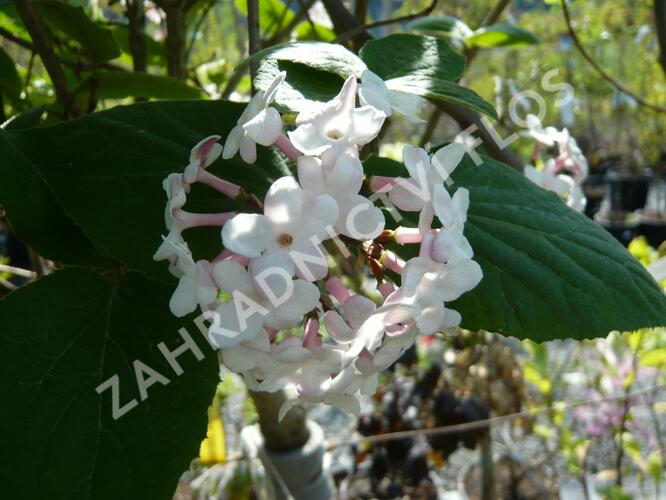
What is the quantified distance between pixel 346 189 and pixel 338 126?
39mm

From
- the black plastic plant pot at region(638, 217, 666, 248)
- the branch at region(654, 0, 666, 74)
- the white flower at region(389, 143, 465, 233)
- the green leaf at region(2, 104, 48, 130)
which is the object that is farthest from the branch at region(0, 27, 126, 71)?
the black plastic plant pot at region(638, 217, 666, 248)

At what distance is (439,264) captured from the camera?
0.34 meters

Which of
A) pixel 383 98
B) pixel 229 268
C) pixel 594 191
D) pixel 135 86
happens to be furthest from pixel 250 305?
pixel 594 191

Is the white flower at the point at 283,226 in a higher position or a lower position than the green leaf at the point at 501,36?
higher

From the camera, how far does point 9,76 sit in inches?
26.7

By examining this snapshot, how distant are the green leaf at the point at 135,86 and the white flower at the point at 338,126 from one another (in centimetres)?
30

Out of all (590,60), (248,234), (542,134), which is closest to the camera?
(248,234)

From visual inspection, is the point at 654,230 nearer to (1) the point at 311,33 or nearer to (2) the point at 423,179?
(1) the point at 311,33

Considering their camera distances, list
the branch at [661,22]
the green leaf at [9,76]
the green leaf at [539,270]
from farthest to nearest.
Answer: the branch at [661,22]
the green leaf at [9,76]
the green leaf at [539,270]

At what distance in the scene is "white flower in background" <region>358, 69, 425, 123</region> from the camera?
36cm

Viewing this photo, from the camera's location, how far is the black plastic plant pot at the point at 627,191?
14.4 ft

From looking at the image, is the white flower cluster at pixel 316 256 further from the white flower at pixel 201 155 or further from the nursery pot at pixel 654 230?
the nursery pot at pixel 654 230

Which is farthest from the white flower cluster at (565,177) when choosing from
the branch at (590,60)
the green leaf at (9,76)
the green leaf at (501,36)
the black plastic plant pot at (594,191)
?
the black plastic plant pot at (594,191)

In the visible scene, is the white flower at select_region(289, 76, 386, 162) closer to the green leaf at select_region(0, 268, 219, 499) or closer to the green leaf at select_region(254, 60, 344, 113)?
the green leaf at select_region(254, 60, 344, 113)
